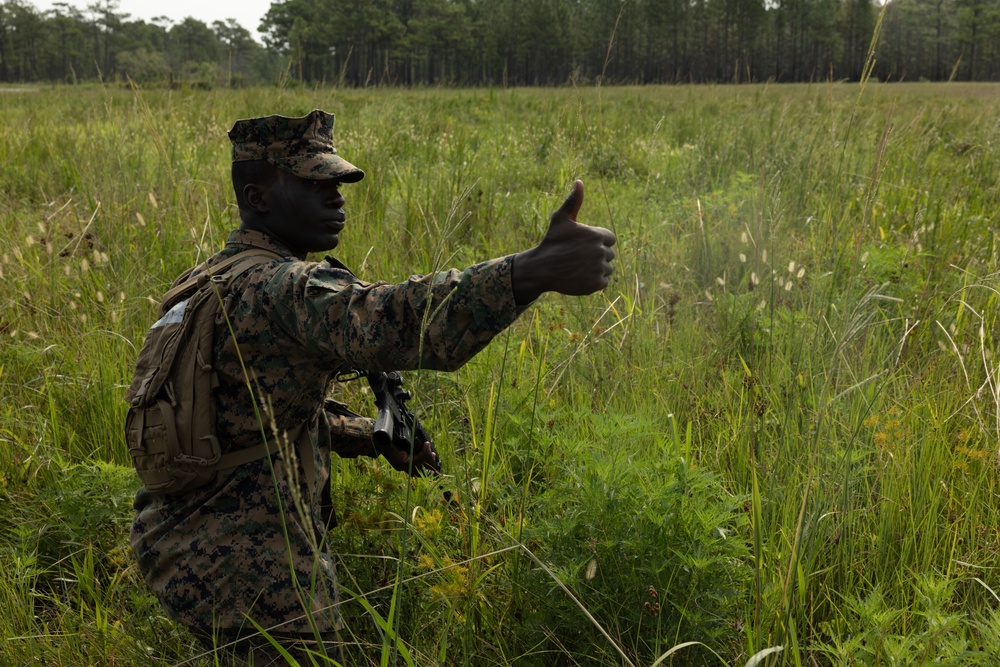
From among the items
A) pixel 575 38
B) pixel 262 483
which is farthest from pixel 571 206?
pixel 575 38

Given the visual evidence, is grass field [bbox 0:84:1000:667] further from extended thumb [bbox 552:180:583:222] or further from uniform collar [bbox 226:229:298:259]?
uniform collar [bbox 226:229:298:259]

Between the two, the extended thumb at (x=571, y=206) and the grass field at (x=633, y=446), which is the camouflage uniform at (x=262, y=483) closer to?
the grass field at (x=633, y=446)

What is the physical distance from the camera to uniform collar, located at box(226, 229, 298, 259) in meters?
1.93

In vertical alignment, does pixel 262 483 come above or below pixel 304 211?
below

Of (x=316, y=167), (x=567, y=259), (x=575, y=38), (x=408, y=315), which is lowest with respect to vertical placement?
(x=408, y=315)

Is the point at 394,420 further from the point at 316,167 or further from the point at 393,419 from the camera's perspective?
the point at 316,167

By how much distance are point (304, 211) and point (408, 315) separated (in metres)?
0.58

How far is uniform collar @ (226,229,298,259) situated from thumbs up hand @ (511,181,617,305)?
2.42 feet

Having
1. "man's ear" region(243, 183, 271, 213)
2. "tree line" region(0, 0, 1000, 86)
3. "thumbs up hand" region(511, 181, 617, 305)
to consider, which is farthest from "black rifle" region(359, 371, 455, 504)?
"tree line" region(0, 0, 1000, 86)

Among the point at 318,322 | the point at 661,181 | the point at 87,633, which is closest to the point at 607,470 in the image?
→ the point at 318,322

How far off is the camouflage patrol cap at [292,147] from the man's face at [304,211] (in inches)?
1.8

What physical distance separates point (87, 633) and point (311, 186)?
1.23 metres

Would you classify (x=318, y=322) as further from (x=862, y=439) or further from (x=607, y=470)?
(x=862, y=439)

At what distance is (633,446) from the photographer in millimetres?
2182
